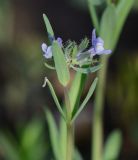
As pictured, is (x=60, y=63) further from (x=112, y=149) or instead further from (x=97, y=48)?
(x=112, y=149)

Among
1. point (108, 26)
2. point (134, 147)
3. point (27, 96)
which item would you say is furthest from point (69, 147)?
point (27, 96)

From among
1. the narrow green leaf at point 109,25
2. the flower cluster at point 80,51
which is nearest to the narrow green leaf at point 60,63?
the flower cluster at point 80,51

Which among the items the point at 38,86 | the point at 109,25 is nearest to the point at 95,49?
the point at 109,25

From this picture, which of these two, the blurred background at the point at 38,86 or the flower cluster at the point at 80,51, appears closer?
the flower cluster at the point at 80,51

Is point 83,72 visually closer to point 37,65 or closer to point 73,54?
point 73,54

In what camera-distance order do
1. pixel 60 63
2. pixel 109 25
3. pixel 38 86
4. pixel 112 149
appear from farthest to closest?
1. pixel 38 86
2. pixel 112 149
3. pixel 109 25
4. pixel 60 63

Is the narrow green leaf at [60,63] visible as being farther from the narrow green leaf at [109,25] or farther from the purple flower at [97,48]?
the narrow green leaf at [109,25]
